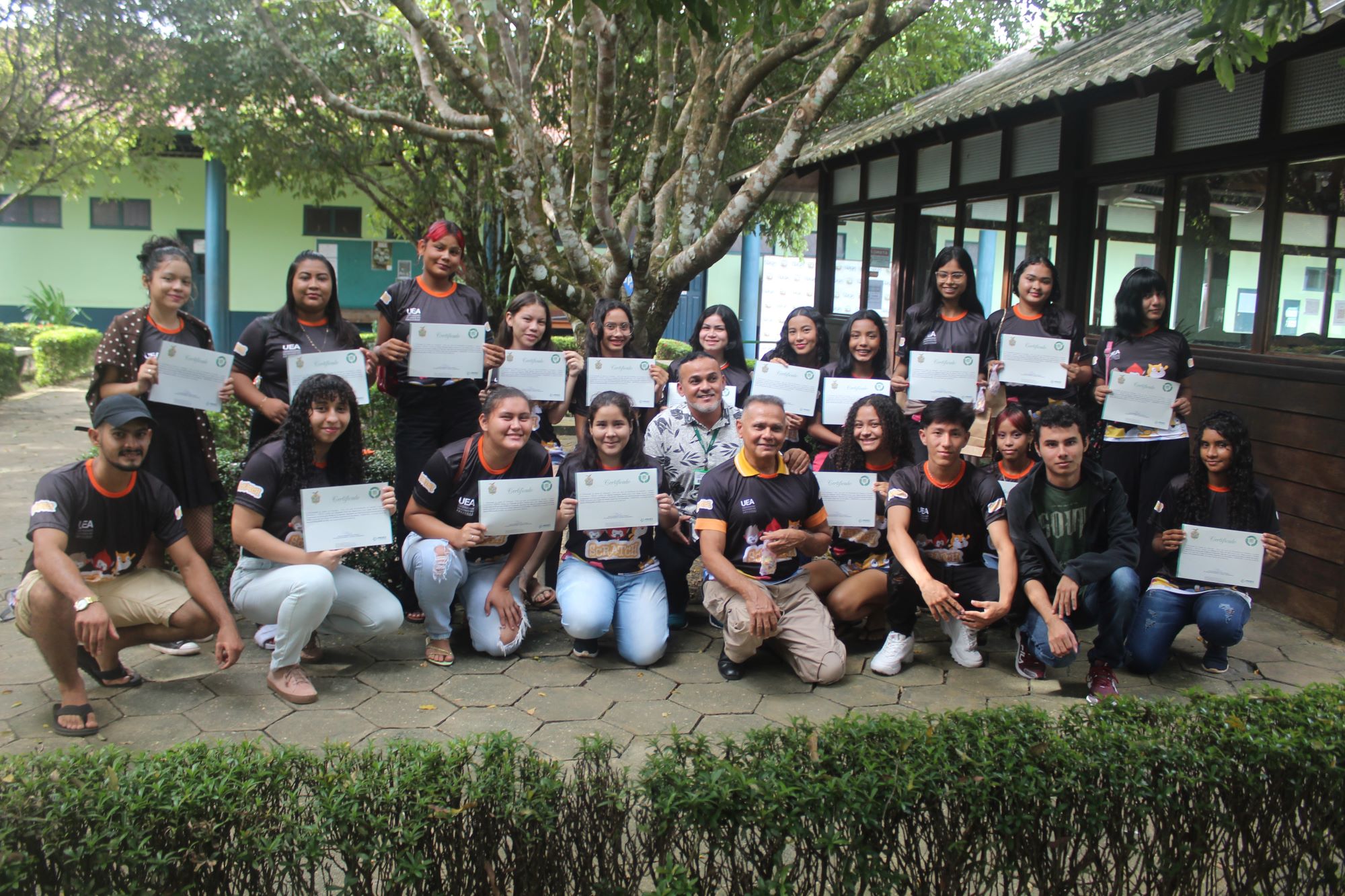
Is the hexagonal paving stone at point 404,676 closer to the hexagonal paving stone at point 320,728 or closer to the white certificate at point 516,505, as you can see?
the hexagonal paving stone at point 320,728

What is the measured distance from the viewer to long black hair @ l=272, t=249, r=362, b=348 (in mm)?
4895

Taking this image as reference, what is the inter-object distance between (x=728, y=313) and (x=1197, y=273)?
129 inches

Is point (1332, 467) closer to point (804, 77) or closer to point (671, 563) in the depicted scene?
point (671, 563)

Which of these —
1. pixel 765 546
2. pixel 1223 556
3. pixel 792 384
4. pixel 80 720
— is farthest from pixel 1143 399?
pixel 80 720

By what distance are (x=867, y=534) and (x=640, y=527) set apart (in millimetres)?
1228

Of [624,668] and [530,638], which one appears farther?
[530,638]

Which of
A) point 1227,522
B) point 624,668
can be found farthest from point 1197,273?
point 624,668

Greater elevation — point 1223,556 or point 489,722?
point 1223,556

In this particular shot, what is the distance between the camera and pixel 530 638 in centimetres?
516

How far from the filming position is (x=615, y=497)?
15.6ft

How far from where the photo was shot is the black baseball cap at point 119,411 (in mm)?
3889

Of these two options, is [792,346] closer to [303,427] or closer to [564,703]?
[564,703]

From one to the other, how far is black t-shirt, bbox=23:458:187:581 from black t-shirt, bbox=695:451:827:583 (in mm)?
2359

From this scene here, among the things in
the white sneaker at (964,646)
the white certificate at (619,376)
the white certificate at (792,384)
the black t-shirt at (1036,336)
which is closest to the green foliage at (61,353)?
the white certificate at (619,376)
